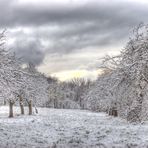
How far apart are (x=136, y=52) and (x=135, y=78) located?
43.9 inches

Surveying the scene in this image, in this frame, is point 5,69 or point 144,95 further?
point 5,69

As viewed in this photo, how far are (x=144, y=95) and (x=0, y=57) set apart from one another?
9668 millimetres

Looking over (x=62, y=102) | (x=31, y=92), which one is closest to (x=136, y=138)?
(x=31, y=92)

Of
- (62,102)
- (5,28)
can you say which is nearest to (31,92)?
(5,28)

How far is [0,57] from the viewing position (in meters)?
26.4

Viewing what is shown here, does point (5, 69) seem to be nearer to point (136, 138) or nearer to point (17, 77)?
point (17, 77)

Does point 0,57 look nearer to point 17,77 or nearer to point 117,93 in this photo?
point 17,77

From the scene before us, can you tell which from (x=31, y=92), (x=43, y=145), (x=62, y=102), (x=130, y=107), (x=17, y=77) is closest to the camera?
(x=130, y=107)

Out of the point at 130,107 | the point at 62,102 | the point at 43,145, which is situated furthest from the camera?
the point at 62,102

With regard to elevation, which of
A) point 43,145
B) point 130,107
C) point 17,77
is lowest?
point 43,145

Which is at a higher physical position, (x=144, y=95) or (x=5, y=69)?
(x=5, y=69)

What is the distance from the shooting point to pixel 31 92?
234 ft

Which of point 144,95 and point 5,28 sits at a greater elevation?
point 5,28

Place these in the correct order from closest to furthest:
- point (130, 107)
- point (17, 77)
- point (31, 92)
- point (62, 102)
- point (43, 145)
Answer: point (130, 107)
point (43, 145)
point (17, 77)
point (31, 92)
point (62, 102)
